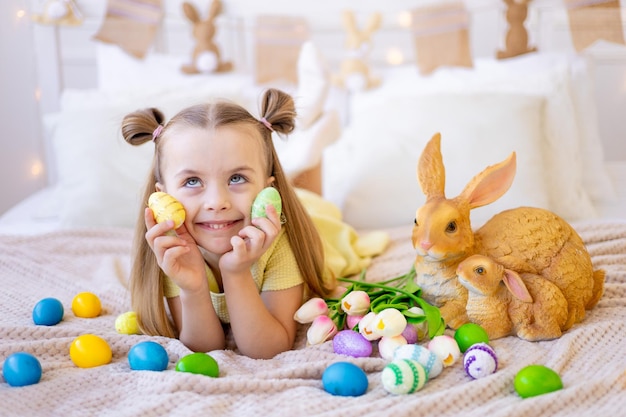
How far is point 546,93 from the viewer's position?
2.06 meters

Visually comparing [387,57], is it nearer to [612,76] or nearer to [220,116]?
[612,76]

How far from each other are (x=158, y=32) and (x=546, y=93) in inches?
59.5

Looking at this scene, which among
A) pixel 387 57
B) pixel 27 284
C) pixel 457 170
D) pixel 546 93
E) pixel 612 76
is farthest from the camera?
pixel 387 57

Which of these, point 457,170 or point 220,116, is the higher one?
point 220,116

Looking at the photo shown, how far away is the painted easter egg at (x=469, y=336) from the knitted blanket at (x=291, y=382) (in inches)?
1.4

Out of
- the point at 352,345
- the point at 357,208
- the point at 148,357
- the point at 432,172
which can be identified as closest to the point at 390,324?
the point at 352,345

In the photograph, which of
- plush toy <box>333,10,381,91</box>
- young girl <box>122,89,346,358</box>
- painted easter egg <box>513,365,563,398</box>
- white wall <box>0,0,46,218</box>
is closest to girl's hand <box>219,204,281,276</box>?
young girl <box>122,89,346,358</box>

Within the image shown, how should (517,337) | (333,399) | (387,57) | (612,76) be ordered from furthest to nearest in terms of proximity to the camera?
(387,57) → (612,76) → (517,337) → (333,399)

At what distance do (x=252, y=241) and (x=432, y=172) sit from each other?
0.34m

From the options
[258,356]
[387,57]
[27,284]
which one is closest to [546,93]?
[387,57]

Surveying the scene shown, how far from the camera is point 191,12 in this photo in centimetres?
246

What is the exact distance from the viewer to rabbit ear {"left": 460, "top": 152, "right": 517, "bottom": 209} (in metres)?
1.10

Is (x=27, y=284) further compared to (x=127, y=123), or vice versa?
(x=27, y=284)

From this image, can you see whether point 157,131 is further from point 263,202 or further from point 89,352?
point 89,352
